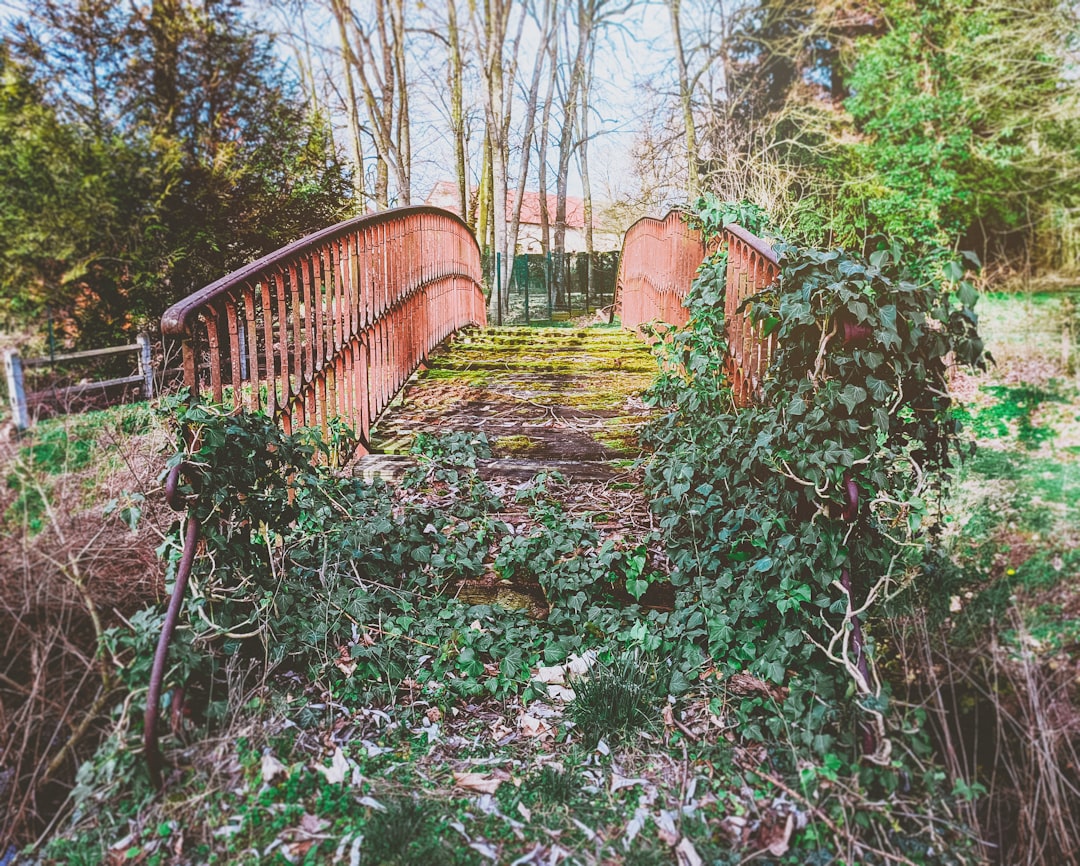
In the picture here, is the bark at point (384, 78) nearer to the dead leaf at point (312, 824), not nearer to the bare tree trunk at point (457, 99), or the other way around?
the bare tree trunk at point (457, 99)

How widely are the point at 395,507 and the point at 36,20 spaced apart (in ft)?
22.1

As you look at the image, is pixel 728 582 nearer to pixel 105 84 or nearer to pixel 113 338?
pixel 113 338

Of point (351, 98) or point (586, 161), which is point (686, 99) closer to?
point (351, 98)

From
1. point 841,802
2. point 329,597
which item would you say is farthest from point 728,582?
point 329,597

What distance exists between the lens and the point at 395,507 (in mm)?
3762

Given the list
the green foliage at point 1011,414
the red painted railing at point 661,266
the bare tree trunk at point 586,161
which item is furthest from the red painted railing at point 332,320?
the bare tree trunk at point 586,161

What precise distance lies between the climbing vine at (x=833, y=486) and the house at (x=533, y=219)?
17198 mm

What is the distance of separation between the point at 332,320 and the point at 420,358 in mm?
2175

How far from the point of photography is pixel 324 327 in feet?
14.4

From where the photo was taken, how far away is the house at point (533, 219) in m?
24.2

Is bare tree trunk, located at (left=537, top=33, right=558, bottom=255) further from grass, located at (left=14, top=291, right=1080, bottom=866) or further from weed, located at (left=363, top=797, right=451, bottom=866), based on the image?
weed, located at (left=363, top=797, right=451, bottom=866)

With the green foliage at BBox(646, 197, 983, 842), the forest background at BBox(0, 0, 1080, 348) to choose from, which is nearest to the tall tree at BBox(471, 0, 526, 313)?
the forest background at BBox(0, 0, 1080, 348)

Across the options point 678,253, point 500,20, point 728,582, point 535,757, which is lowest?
point 535,757

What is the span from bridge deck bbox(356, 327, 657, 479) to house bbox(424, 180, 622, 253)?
12.9 m
